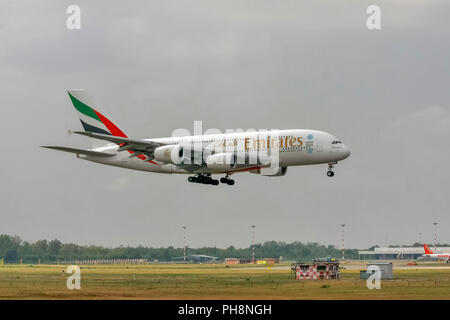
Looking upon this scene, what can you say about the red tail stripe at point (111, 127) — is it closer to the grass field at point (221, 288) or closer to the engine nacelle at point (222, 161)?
the engine nacelle at point (222, 161)

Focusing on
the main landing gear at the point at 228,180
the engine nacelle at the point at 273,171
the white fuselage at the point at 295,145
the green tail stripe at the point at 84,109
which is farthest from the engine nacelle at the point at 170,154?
the green tail stripe at the point at 84,109

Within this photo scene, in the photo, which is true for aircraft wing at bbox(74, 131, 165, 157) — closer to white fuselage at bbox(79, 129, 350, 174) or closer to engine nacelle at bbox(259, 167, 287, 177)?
white fuselage at bbox(79, 129, 350, 174)

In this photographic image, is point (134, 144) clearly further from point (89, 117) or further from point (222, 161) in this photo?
point (89, 117)

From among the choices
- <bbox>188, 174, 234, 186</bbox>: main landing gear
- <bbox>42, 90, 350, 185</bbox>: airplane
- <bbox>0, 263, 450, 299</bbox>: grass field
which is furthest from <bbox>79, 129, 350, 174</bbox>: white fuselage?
<bbox>0, 263, 450, 299</bbox>: grass field

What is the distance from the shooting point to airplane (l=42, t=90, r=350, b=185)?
80.0m

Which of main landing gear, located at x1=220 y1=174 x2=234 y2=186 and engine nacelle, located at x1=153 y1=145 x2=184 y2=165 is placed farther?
main landing gear, located at x1=220 y1=174 x2=234 y2=186

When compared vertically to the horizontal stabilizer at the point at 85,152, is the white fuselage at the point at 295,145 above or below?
below

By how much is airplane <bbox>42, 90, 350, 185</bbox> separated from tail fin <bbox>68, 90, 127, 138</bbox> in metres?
3.67

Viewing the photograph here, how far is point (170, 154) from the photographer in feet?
277

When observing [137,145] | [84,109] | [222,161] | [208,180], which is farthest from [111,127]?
[222,161]

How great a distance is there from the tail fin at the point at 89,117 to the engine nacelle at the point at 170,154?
1244 centimetres

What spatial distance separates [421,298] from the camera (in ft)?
178

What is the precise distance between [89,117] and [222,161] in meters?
24.2

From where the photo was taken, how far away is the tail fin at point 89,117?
97.3 metres
